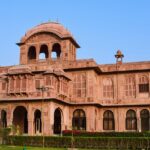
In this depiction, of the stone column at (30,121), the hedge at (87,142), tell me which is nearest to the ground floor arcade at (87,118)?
the stone column at (30,121)

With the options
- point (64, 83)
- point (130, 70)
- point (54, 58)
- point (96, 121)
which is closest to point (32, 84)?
point (64, 83)

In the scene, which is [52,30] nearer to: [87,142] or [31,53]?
[31,53]

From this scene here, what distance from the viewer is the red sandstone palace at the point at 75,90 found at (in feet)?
113

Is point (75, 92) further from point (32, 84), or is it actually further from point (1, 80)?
point (1, 80)

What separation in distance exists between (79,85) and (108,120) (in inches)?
223

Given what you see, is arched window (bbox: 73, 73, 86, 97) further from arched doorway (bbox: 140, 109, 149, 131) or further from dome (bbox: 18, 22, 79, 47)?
arched doorway (bbox: 140, 109, 149, 131)

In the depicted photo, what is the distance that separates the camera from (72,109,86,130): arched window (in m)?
37.7

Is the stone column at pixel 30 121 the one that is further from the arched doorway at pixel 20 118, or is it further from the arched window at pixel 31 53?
the arched window at pixel 31 53

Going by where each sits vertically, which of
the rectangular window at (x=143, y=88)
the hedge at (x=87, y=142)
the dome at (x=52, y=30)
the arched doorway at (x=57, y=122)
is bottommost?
the hedge at (x=87, y=142)

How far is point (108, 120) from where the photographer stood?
3922cm

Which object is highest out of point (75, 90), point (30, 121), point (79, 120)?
point (75, 90)

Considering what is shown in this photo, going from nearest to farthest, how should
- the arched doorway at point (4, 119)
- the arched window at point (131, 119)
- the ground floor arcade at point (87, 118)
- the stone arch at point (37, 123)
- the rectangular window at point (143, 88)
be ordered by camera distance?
the stone arch at point (37, 123) → the arched doorway at point (4, 119) → the ground floor arcade at point (87, 118) → the rectangular window at point (143, 88) → the arched window at point (131, 119)

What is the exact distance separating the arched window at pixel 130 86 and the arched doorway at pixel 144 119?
2.33 m

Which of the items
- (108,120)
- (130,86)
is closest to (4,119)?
(108,120)
